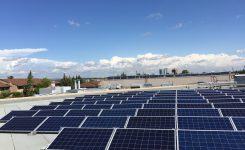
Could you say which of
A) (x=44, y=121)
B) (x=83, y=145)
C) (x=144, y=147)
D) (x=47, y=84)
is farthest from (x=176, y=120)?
(x=47, y=84)

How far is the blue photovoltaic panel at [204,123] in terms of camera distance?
1353 cm

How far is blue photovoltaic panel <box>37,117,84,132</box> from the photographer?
16844 mm

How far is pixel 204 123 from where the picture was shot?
566 inches

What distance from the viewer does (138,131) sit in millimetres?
11812

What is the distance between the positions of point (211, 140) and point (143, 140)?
2800 mm

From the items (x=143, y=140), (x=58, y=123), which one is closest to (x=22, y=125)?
(x=58, y=123)

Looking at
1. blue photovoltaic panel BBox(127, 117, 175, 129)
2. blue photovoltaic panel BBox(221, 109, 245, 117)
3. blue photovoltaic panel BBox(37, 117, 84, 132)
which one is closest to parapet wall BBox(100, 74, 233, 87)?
blue photovoltaic panel BBox(221, 109, 245, 117)

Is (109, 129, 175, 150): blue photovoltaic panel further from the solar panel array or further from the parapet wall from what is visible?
the parapet wall

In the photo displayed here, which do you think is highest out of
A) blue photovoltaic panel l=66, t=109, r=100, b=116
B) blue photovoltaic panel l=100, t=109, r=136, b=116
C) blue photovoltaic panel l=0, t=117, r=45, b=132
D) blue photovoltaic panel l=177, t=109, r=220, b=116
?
blue photovoltaic panel l=177, t=109, r=220, b=116

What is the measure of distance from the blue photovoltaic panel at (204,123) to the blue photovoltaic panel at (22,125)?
9.97 m

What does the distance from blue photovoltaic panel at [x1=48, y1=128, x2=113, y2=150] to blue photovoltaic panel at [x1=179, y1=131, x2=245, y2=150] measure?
341 cm

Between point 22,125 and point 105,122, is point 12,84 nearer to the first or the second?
point 22,125

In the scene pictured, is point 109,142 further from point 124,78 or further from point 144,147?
point 124,78

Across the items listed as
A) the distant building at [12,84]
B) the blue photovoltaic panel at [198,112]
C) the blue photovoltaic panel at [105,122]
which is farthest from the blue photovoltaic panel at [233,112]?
the distant building at [12,84]
